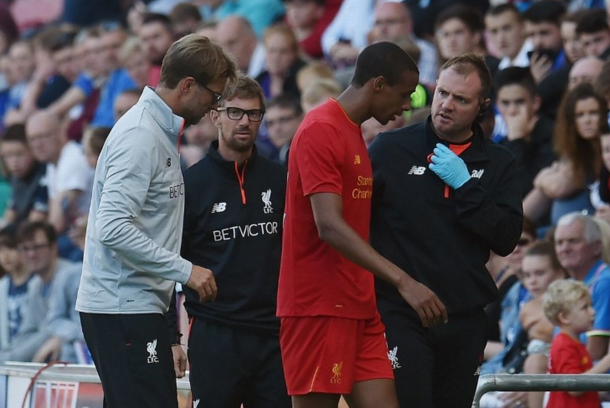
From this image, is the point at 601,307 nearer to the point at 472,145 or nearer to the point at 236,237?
the point at 472,145

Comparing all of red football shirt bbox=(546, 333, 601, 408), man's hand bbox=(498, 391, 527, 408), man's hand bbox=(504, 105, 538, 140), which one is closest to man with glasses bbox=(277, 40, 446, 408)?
red football shirt bbox=(546, 333, 601, 408)

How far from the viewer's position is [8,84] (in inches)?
740

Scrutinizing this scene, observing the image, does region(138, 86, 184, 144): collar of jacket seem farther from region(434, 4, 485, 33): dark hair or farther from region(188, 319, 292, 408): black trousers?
region(434, 4, 485, 33): dark hair

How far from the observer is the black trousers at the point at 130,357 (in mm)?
5773

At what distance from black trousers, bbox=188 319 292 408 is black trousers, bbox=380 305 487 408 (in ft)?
2.27

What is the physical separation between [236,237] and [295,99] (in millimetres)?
4931

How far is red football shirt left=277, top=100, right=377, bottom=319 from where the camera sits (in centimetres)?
586

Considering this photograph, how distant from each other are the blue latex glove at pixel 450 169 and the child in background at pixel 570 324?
1.99 metres

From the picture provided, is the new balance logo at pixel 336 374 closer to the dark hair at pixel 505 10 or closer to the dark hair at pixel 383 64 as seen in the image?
the dark hair at pixel 383 64

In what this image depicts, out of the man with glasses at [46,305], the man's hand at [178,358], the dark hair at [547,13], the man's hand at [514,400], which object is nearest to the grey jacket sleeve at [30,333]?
the man with glasses at [46,305]

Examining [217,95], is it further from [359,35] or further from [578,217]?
[359,35]

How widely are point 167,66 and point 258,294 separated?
1399 millimetres

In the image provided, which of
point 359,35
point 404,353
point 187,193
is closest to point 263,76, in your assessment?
point 359,35

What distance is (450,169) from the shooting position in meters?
6.32
